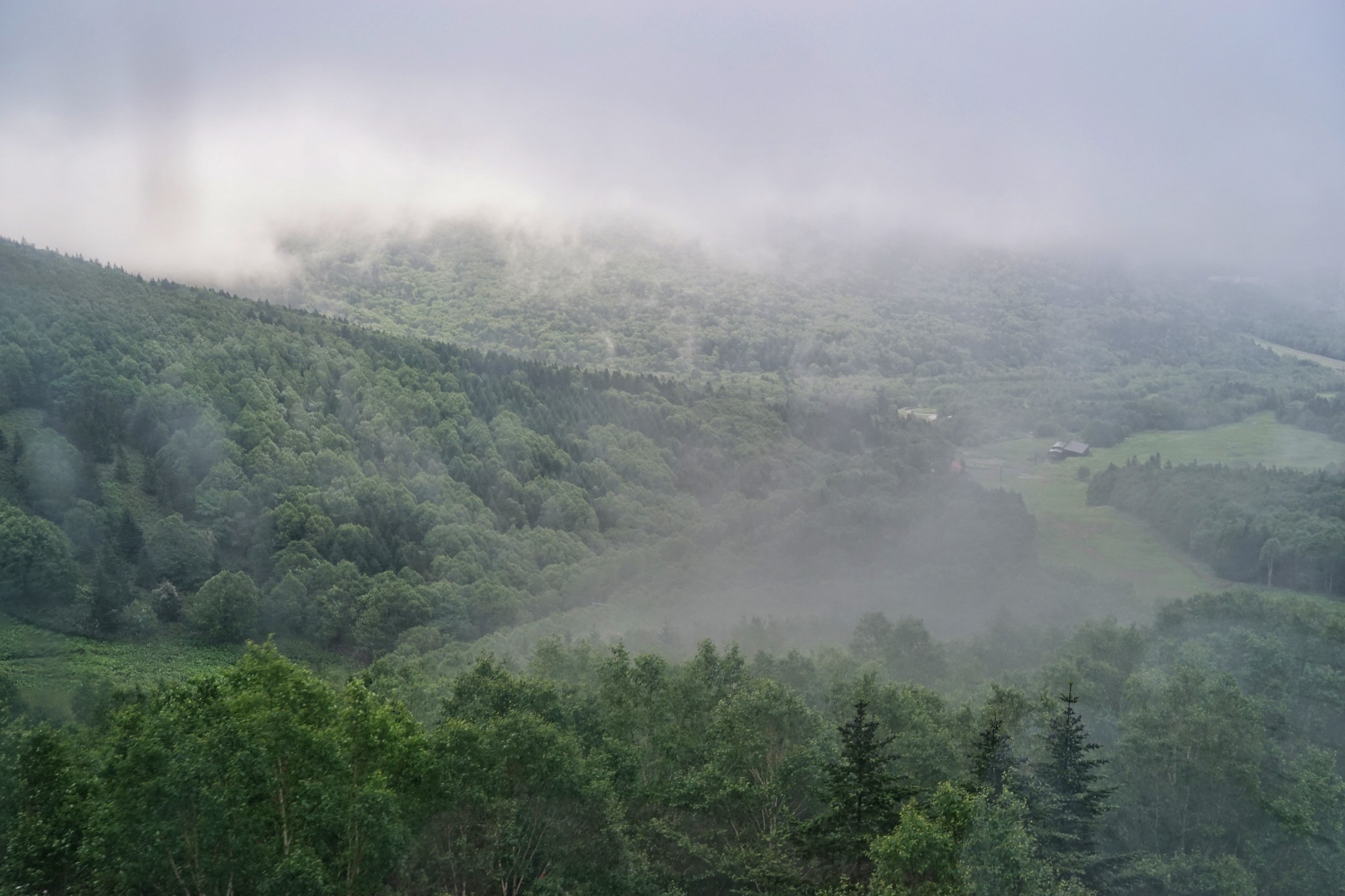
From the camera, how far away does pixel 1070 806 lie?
1278 inches

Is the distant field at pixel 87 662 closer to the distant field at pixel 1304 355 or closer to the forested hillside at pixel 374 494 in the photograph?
the forested hillside at pixel 374 494

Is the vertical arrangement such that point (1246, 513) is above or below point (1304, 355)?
below

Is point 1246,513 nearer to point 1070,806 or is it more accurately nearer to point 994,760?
point 994,760

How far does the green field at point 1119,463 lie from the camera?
93.2 meters

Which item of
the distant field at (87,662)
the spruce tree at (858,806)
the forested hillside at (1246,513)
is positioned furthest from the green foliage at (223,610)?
the forested hillside at (1246,513)

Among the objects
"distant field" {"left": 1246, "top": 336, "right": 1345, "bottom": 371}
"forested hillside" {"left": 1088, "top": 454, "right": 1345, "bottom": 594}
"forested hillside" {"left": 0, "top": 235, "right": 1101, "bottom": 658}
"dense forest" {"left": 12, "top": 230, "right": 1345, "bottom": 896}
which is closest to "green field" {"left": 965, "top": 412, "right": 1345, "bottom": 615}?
"forested hillside" {"left": 1088, "top": 454, "right": 1345, "bottom": 594}

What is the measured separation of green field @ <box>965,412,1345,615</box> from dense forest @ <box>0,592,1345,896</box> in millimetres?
39926

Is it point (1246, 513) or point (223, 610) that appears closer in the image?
point (223, 610)

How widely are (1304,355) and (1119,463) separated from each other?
225ft

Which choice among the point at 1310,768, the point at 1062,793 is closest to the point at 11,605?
the point at 1062,793

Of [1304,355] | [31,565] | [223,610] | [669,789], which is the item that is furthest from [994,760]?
[1304,355]

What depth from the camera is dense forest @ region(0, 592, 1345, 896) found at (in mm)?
23672

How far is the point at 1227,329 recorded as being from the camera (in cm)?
18712

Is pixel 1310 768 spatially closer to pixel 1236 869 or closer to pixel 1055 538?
pixel 1236 869
